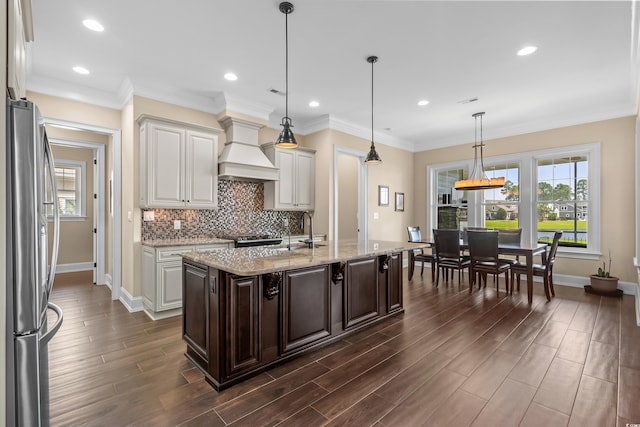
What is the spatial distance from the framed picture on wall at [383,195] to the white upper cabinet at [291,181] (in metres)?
1.56

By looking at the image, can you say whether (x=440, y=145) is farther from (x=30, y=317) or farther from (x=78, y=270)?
(x=78, y=270)

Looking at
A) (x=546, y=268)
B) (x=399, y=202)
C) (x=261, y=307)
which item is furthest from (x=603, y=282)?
(x=261, y=307)

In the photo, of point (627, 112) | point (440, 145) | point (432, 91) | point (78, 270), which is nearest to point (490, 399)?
point (432, 91)

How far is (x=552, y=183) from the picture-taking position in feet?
18.0

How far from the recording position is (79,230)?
6277 millimetres

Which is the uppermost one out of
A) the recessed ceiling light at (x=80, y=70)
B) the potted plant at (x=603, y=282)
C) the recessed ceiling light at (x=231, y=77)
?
the recessed ceiling light at (x=231, y=77)

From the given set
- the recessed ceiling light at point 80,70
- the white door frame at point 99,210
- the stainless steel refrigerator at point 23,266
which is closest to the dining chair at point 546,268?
the stainless steel refrigerator at point 23,266

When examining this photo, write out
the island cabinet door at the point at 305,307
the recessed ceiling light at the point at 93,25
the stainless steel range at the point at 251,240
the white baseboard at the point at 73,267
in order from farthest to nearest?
the white baseboard at the point at 73,267, the stainless steel range at the point at 251,240, the recessed ceiling light at the point at 93,25, the island cabinet door at the point at 305,307

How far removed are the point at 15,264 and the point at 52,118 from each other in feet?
11.5

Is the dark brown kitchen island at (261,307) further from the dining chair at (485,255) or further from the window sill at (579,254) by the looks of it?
the window sill at (579,254)

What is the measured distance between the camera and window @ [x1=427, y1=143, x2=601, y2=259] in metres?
5.05

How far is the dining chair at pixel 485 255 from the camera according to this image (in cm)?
445

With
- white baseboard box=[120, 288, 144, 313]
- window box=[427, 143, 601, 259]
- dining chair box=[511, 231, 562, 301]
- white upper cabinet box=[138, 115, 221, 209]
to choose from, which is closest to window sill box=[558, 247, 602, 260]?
window box=[427, 143, 601, 259]

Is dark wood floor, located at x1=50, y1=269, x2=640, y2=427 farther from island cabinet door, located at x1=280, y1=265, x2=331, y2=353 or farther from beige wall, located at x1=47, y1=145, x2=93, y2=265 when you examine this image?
beige wall, located at x1=47, y1=145, x2=93, y2=265
